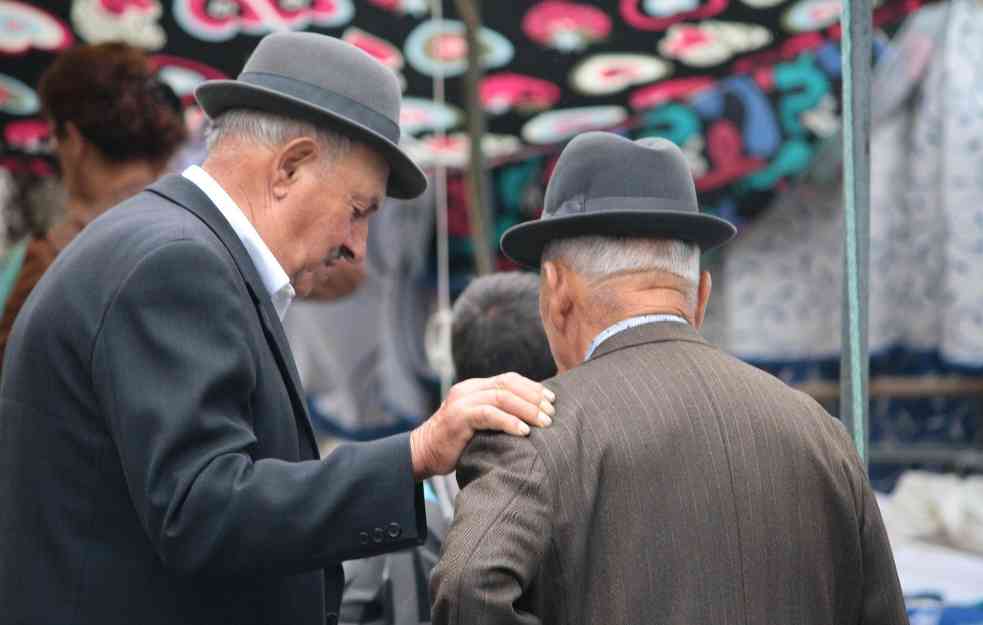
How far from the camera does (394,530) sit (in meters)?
1.49

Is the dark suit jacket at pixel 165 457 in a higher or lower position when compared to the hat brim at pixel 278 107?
lower

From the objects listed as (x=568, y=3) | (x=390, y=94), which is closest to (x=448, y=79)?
(x=568, y=3)

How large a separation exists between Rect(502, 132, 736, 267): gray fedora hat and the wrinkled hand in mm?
276

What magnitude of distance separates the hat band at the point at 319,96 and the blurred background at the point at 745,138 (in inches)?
86.9

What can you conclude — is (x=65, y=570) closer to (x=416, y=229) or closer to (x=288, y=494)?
(x=288, y=494)

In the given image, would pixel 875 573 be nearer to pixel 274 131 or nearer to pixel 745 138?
pixel 274 131

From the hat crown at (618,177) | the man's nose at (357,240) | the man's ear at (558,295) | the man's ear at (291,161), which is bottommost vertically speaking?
the man's ear at (558,295)

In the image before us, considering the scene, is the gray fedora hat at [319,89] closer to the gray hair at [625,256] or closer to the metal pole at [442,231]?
the gray hair at [625,256]

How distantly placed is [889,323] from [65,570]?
4.23m

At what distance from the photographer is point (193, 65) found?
444 cm

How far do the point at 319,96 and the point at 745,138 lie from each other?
3.63 meters

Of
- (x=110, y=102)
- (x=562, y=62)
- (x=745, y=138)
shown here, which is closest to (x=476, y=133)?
(x=562, y=62)

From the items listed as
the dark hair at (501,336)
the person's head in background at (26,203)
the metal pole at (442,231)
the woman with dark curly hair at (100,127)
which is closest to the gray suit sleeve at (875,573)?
the dark hair at (501,336)

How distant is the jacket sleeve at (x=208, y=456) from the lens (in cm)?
139
